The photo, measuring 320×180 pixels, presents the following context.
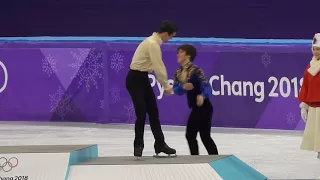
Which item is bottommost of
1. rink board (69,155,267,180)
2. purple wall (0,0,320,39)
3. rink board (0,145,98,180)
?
rink board (69,155,267,180)

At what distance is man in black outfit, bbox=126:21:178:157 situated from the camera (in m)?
7.61

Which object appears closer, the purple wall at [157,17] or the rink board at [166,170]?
the rink board at [166,170]

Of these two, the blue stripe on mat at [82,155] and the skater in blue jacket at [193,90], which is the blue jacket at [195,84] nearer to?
the skater in blue jacket at [193,90]

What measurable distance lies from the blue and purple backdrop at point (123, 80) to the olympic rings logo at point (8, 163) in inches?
Answer: 208

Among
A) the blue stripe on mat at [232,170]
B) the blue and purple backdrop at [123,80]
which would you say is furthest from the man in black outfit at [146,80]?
the blue and purple backdrop at [123,80]

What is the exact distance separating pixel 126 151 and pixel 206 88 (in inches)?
98.7

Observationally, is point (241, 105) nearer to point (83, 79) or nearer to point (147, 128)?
point (147, 128)

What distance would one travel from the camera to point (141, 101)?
7.76 metres

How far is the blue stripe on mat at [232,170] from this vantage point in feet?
22.5

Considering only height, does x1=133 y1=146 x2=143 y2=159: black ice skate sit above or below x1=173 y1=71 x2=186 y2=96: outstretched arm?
below

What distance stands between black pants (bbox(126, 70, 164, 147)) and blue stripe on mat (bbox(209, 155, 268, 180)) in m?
0.83

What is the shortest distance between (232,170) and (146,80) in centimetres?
135

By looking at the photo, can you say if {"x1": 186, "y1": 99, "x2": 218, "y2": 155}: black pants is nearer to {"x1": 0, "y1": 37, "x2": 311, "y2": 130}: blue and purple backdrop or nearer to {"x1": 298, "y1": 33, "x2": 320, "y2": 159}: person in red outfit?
{"x1": 298, "y1": 33, "x2": 320, "y2": 159}: person in red outfit

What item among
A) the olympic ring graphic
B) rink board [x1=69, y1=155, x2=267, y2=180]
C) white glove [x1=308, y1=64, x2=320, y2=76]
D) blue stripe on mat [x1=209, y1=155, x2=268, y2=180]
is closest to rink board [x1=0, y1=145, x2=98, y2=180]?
rink board [x1=69, y1=155, x2=267, y2=180]
